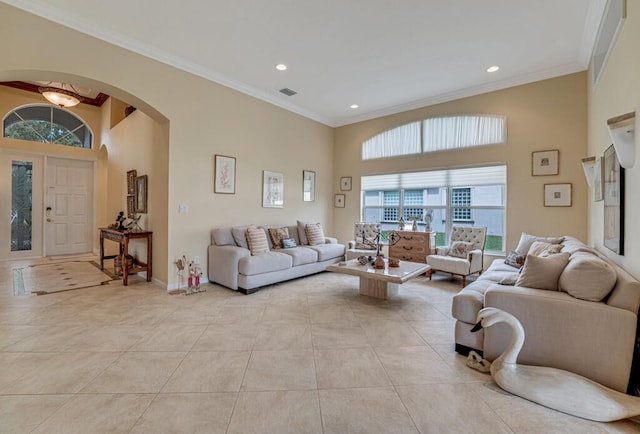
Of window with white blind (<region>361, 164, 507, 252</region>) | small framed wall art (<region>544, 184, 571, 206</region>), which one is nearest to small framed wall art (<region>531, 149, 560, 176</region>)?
small framed wall art (<region>544, 184, 571, 206</region>)

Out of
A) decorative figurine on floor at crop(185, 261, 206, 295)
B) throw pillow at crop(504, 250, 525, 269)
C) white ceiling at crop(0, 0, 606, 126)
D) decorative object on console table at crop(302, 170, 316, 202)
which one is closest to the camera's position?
white ceiling at crop(0, 0, 606, 126)

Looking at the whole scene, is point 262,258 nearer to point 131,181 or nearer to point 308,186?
point 308,186

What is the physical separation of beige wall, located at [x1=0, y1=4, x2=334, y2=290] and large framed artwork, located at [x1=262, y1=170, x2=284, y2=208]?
105mm

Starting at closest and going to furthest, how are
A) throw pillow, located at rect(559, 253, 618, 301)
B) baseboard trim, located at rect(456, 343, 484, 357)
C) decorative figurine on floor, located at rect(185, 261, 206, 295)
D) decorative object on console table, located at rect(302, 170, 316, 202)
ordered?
throw pillow, located at rect(559, 253, 618, 301) → baseboard trim, located at rect(456, 343, 484, 357) → decorative figurine on floor, located at rect(185, 261, 206, 295) → decorative object on console table, located at rect(302, 170, 316, 202)

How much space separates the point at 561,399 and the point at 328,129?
20.9ft

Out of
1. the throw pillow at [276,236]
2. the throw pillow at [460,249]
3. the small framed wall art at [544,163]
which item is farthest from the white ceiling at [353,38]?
the throw pillow at [460,249]

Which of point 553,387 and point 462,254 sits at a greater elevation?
point 462,254

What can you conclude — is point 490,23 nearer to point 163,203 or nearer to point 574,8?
point 574,8

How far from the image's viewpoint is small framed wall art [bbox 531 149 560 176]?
14.1 ft

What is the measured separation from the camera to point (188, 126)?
14.1 feet

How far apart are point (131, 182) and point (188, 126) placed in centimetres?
210

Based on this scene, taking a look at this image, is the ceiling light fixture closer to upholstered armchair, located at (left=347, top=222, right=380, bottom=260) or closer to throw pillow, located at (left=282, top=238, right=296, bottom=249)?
throw pillow, located at (left=282, top=238, right=296, bottom=249)

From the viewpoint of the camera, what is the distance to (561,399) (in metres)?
1.68

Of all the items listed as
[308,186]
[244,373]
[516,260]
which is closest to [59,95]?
[308,186]
